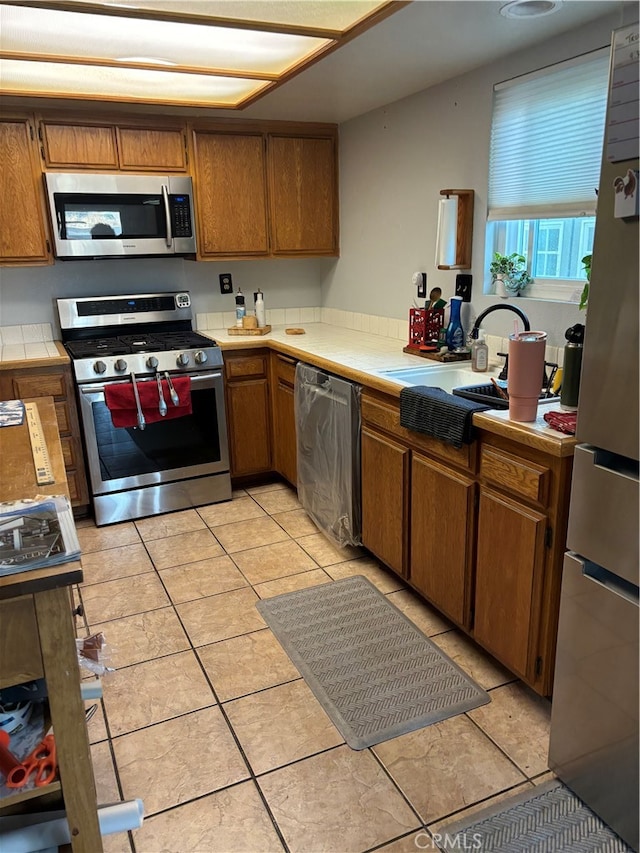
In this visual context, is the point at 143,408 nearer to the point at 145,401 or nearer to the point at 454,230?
the point at 145,401

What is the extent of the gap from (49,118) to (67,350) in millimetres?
1212

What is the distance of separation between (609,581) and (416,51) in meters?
2.15

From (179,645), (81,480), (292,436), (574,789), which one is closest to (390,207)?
(292,436)

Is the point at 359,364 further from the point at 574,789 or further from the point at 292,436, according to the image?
the point at 574,789

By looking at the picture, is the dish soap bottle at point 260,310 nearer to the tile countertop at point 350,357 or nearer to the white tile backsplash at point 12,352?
the tile countertop at point 350,357

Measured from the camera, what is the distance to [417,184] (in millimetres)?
3277

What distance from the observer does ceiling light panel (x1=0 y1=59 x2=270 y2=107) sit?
2.82m

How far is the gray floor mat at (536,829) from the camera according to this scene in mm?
1542

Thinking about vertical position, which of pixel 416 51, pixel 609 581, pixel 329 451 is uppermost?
pixel 416 51

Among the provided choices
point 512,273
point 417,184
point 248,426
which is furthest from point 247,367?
point 512,273

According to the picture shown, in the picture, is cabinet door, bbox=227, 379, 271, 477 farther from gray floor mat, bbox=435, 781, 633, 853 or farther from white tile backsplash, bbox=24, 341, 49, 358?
gray floor mat, bbox=435, 781, 633, 853

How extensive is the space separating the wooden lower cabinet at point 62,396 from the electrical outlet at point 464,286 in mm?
2013

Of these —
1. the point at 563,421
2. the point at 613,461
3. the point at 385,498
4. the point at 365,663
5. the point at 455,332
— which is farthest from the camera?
the point at 455,332

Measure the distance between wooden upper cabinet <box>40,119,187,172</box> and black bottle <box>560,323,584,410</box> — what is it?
267 centimetres
